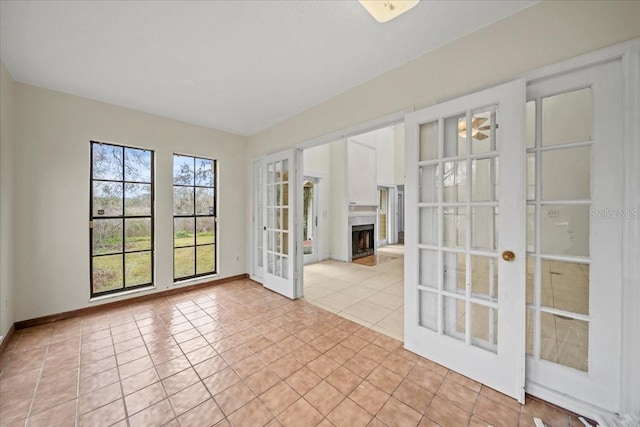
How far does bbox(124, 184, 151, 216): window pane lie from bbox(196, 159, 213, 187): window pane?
75cm

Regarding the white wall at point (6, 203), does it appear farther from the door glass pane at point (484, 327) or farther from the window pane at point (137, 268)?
the door glass pane at point (484, 327)

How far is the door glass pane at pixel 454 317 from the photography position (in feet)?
6.31

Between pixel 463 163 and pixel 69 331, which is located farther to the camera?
pixel 69 331

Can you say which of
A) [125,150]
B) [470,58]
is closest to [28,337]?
[125,150]

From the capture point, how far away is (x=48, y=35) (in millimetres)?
1881

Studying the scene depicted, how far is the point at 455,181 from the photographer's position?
1921 millimetres

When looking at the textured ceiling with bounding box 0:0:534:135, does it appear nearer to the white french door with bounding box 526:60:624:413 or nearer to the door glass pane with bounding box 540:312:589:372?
the white french door with bounding box 526:60:624:413

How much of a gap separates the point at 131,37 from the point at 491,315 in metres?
3.59

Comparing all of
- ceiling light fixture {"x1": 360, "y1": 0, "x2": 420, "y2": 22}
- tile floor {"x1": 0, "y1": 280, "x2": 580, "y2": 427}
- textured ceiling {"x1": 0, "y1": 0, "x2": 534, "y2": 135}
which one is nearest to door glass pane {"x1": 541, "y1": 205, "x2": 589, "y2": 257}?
tile floor {"x1": 0, "y1": 280, "x2": 580, "y2": 427}

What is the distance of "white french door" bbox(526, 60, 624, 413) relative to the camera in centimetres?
139

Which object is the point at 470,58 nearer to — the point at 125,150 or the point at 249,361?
the point at 249,361

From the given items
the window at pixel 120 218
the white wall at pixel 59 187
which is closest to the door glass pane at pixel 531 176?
the white wall at pixel 59 187

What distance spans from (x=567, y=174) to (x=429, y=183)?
0.85m

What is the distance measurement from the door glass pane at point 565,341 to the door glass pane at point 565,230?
1.50ft
